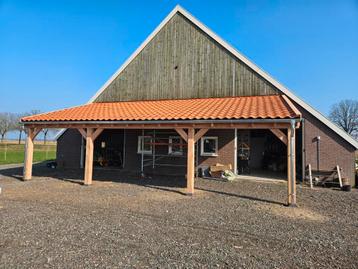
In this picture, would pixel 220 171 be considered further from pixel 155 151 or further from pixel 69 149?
pixel 69 149

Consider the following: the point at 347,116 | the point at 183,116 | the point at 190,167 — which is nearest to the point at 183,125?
the point at 183,116

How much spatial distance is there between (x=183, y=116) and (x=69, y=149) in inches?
380

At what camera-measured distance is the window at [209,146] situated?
12750 millimetres

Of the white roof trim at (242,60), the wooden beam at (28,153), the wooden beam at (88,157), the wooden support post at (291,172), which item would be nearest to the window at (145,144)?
the wooden beam at (88,157)

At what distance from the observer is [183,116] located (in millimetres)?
8953

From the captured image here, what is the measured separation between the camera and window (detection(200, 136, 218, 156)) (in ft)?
41.8

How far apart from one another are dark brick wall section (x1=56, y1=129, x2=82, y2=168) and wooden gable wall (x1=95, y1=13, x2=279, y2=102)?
257 centimetres

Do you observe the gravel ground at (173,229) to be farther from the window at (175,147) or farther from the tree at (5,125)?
the tree at (5,125)

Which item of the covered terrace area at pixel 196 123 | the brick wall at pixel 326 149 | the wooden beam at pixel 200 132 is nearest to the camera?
the covered terrace area at pixel 196 123

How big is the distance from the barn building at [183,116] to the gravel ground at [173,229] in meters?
2.03

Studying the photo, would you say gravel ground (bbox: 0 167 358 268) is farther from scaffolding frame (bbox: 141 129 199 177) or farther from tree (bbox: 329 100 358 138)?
tree (bbox: 329 100 358 138)

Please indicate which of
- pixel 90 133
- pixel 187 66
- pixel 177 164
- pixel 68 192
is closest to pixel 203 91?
pixel 187 66

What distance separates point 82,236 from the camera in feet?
15.5

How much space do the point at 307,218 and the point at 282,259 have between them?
269 cm
